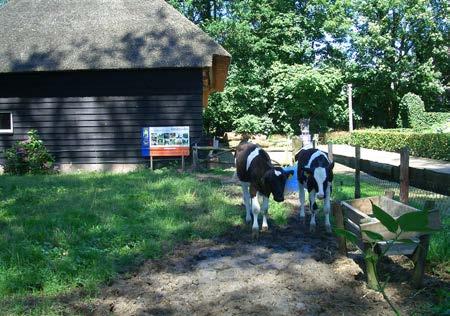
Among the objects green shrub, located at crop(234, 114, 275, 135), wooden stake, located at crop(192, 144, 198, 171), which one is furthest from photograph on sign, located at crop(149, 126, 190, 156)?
green shrub, located at crop(234, 114, 275, 135)

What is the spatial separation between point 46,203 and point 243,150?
158 inches

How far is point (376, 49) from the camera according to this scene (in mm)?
37312

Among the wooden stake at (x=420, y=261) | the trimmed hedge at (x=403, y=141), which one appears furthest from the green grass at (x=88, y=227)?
the trimmed hedge at (x=403, y=141)

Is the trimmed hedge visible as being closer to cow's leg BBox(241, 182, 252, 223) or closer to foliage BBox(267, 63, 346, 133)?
foliage BBox(267, 63, 346, 133)

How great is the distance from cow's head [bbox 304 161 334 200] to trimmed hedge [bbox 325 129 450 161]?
9.38 metres

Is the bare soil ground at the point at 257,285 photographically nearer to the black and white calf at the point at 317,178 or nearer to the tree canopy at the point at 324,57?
the black and white calf at the point at 317,178

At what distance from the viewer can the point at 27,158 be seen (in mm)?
15594

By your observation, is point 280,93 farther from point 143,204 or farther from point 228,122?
point 143,204

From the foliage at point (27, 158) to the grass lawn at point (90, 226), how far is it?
301 cm

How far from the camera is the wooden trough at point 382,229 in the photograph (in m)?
4.39

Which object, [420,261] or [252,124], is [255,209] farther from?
[252,124]

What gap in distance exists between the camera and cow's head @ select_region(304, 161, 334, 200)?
7.22 metres

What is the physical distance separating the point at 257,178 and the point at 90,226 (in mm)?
2709

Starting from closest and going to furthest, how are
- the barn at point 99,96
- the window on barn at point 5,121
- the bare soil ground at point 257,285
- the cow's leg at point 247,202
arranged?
the bare soil ground at point 257,285 → the cow's leg at point 247,202 → the barn at point 99,96 → the window on barn at point 5,121
